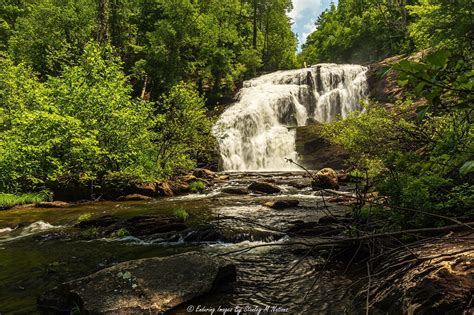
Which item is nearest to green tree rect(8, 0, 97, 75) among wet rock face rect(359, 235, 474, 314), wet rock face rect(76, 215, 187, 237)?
wet rock face rect(76, 215, 187, 237)

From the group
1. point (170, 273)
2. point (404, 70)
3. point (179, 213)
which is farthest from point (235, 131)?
point (404, 70)

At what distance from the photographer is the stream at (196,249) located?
5105 millimetres

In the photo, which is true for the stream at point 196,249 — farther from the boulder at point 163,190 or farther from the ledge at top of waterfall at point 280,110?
the ledge at top of waterfall at point 280,110

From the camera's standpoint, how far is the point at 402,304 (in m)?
3.64

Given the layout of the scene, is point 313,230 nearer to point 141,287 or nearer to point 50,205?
point 141,287

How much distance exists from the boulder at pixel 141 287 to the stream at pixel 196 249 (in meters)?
0.21

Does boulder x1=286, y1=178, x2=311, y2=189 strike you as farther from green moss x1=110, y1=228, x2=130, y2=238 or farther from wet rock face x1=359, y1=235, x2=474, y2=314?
wet rock face x1=359, y1=235, x2=474, y2=314

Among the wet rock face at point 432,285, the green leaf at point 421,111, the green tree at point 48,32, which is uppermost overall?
the green tree at point 48,32

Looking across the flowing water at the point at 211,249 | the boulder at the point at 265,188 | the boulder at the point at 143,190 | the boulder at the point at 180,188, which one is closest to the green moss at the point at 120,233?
the flowing water at the point at 211,249

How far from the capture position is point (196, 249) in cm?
800

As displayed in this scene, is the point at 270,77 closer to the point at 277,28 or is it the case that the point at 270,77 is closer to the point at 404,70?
the point at 277,28

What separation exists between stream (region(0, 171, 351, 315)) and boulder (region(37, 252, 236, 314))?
0.21 metres

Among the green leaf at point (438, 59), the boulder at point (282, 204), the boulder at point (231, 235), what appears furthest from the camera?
the boulder at point (282, 204)

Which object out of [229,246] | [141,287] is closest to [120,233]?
[229,246]
